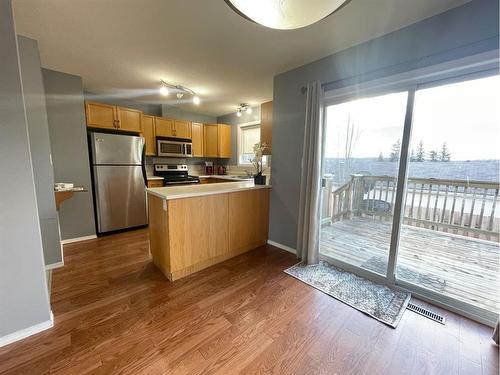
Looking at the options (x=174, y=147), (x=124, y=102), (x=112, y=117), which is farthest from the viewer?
(x=174, y=147)

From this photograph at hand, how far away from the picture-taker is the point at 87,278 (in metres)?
2.26

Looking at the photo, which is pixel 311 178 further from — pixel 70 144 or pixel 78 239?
pixel 78 239

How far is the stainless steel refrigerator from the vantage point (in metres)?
3.36

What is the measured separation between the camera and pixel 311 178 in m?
2.50

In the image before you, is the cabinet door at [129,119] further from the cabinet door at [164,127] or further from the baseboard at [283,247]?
the baseboard at [283,247]

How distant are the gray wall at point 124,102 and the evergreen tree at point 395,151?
175 inches

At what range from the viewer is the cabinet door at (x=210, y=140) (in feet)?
16.7

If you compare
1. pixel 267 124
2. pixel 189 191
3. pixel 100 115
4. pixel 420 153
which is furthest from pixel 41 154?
pixel 420 153

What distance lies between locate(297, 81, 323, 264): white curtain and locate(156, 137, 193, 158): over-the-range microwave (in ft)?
9.97

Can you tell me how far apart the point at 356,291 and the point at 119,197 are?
373 cm

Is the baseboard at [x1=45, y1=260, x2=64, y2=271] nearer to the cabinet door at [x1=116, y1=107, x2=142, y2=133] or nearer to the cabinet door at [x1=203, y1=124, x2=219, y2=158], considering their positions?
the cabinet door at [x1=116, y1=107, x2=142, y2=133]

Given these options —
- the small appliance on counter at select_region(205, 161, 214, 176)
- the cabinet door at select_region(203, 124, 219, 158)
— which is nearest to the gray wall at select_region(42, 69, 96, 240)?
the cabinet door at select_region(203, 124, 219, 158)

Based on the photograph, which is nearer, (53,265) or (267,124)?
(53,265)

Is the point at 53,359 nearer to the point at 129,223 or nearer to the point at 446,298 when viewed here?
the point at 129,223
